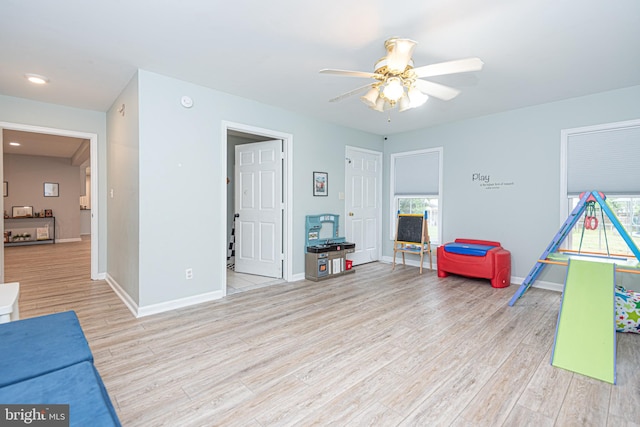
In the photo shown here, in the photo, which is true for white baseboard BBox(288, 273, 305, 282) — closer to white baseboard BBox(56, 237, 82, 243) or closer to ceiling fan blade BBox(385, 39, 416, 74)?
ceiling fan blade BBox(385, 39, 416, 74)

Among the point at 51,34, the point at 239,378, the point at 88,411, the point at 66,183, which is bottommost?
the point at 239,378

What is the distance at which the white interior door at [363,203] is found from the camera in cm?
541

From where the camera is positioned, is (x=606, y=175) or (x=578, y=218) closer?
(x=578, y=218)

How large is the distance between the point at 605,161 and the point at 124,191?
5760mm

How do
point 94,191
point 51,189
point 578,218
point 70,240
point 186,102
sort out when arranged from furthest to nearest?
1. point 70,240
2. point 51,189
3. point 94,191
4. point 186,102
5. point 578,218

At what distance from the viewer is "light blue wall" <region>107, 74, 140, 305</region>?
318 centimetres

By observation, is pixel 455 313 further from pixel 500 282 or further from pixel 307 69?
pixel 307 69

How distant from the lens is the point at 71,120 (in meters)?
4.23

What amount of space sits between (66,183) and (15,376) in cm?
967

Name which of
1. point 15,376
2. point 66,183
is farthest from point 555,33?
point 66,183

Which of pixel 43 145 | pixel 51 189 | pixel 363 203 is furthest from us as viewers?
pixel 51 189

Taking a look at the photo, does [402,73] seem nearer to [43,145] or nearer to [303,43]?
[303,43]

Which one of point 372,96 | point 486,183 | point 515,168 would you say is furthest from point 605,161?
point 372,96

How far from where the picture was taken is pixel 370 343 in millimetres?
2543
